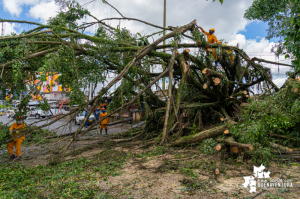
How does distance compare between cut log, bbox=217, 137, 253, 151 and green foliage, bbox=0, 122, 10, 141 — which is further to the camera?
green foliage, bbox=0, 122, 10, 141

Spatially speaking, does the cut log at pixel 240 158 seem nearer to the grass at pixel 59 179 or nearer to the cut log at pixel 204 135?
the cut log at pixel 204 135

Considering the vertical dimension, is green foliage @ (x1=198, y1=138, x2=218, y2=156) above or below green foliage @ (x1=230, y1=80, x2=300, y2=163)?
below

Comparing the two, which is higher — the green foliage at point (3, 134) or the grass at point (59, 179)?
the green foliage at point (3, 134)

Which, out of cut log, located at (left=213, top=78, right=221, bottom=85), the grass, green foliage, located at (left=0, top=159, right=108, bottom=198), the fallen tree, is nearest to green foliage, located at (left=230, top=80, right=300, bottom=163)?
the fallen tree

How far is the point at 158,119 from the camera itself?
25.8 feet

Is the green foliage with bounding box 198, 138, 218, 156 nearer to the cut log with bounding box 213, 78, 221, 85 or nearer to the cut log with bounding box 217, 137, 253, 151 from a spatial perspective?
the cut log with bounding box 217, 137, 253, 151

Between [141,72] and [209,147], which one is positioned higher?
[141,72]

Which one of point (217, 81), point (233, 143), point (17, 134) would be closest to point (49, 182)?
point (17, 134)

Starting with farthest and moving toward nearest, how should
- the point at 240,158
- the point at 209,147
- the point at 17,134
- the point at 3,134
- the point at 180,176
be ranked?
the point at 17,134
the point at 3,134
the point at 209,147
the point at 240,158
the point at 180,176

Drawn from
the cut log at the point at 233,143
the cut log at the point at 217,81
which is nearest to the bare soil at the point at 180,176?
the cut log at the point at 233,143

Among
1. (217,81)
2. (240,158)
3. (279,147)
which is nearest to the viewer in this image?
(240,158)

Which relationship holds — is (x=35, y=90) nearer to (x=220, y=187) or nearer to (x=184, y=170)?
(x=184, y=170)

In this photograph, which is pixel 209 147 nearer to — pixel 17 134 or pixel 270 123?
pixel 270 123

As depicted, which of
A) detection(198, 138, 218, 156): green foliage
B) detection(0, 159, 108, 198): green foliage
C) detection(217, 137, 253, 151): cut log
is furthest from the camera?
detection(198, 138, 218, 156): green foliage
